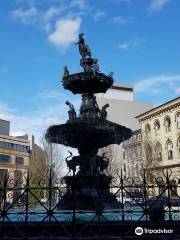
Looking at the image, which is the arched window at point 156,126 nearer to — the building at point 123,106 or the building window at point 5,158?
the building at point 123,106

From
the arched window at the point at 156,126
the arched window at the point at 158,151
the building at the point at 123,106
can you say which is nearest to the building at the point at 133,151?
the building at the point at 123,106

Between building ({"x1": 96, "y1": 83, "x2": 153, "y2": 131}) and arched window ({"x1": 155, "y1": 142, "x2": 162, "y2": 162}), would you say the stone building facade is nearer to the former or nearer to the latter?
building ({"x1": 96, "y1": 83, "x2": 153, "y2": 131})

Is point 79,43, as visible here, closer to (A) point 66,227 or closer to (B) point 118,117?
(A) point 66,227

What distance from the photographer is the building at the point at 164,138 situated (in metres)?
56.5

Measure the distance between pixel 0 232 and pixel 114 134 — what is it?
7274 mm

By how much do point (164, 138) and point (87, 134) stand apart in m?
46.0

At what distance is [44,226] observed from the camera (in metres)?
10.0

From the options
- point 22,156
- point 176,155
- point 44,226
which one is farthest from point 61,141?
point 22,156

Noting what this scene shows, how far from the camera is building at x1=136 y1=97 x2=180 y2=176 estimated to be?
185 ft

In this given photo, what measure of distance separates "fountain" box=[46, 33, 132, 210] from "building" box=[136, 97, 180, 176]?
3838cm

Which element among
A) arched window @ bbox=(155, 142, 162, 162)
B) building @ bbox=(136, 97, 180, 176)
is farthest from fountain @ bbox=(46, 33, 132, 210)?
arched window @ bbox=(155, 142, 162, 162)

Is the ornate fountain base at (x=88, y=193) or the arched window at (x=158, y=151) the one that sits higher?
the arched window at (x=158, y=151)

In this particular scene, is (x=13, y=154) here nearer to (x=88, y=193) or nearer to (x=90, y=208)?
(x=88, y=193)

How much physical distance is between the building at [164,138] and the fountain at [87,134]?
38.4 metres
